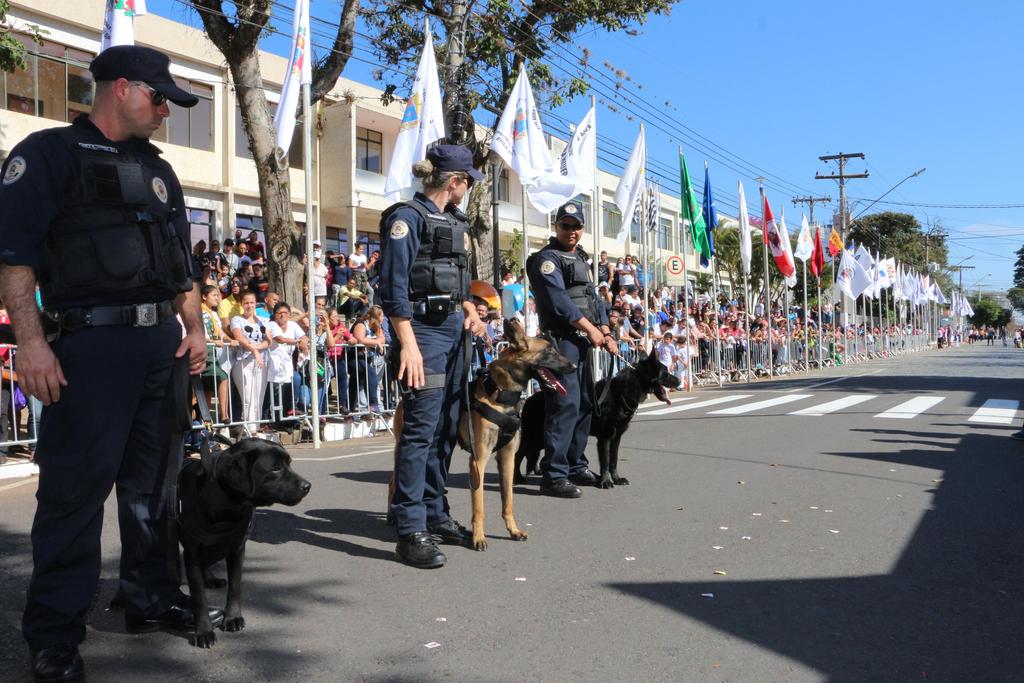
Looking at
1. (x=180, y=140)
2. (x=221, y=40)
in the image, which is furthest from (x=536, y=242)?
(x=221, y=40)

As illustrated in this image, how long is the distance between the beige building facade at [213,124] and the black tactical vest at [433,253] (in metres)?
12.4

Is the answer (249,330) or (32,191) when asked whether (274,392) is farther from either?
(32,191)

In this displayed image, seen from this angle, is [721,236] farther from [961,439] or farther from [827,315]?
[961,439]

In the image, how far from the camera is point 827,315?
49.0 meters

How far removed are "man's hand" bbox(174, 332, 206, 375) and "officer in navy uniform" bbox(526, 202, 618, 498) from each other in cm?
332

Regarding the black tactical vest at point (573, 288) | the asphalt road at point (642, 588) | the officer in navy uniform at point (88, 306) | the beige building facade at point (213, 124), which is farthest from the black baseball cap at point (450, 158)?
the beige building facade at point (213, 124)

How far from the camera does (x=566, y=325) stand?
6691 millimetres

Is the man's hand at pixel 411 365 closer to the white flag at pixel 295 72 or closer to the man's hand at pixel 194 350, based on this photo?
the man's hand at pixel 194 350

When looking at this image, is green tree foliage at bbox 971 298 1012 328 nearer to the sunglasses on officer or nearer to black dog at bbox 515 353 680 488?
black dog at bbox 515 353 680 488

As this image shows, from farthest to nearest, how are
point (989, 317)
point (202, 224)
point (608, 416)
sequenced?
point (989, 317) → point (202, 224) → point (608, 416)

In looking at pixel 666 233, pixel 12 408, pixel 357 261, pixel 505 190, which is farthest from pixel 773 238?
pixel 666 233

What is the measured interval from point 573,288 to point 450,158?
7.12 ft

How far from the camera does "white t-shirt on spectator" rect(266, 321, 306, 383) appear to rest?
1062cm

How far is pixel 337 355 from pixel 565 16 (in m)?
13.3
